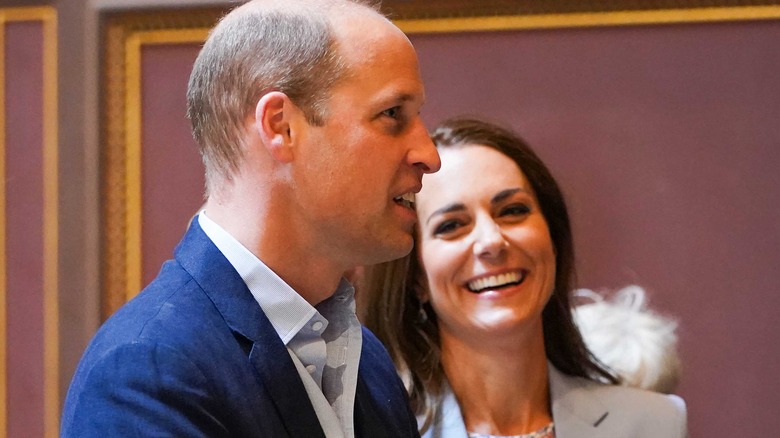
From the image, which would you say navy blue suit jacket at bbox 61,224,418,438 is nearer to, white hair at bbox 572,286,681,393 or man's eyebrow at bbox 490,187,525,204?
man's eyebrow at bbox 490,187,525,204

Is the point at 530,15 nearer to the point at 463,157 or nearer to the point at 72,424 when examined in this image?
the point at 463,157

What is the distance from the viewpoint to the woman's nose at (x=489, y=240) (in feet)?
5.23

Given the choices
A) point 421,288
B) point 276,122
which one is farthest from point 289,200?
point 421,288

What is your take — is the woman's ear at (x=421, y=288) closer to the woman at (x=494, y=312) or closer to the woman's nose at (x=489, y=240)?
the woman at (x=494, y=312)

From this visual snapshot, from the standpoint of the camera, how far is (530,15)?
1.87m

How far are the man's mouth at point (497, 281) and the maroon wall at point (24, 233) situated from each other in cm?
88

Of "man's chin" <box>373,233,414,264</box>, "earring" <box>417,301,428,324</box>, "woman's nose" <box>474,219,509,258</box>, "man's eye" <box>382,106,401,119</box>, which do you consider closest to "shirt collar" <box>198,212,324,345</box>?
"man's chin" <box>373,233,414,264</box>

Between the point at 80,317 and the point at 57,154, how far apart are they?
12.4 inches

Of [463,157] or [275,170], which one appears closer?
[275,170]

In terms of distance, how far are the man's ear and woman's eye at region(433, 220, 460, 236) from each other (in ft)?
2.02

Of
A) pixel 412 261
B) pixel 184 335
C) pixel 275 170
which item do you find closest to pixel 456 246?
pixel 412 261

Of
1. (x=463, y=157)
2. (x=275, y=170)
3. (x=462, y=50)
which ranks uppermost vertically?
(x=462, y=50)

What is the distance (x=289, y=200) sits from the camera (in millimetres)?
1076

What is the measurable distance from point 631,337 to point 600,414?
219 millimetres
